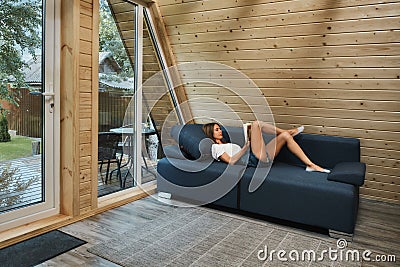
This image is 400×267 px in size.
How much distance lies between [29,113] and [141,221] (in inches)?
51.6

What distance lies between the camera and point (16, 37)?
8.55 feet

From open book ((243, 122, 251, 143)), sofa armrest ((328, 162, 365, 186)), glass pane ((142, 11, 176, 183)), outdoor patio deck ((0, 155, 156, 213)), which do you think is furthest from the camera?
glass pane ((142, 11, 176, 183))

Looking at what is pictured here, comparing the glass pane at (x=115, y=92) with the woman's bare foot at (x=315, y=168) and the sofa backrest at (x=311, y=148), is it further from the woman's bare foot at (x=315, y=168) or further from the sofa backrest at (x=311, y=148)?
the woman's bare foot at (x=315, y=168)

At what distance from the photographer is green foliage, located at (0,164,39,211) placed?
2623 millimetres

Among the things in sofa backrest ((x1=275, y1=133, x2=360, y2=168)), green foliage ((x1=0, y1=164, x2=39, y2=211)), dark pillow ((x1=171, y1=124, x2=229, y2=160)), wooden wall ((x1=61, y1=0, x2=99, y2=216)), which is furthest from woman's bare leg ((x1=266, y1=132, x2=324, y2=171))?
green foliage ((x1=0, y1=164, x2=39, y2=211))

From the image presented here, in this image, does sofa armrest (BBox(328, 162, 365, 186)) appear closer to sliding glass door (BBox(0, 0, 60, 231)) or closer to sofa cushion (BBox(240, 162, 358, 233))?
sofa cushion (BBox(240, 162, 358, 233))

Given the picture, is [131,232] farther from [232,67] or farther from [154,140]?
[232,67]

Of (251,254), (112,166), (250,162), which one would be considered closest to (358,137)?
(250,162)

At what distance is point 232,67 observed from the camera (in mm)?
3877

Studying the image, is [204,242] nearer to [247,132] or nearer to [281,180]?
[281,180]

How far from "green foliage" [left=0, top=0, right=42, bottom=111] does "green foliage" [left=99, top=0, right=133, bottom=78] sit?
702 mm

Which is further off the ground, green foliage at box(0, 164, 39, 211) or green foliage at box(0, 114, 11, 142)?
green foliage at box(0, 114, 11, 142)

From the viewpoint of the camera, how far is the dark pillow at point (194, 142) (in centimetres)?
370

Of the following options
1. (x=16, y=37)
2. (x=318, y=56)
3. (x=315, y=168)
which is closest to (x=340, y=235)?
(x=315, y=168)
